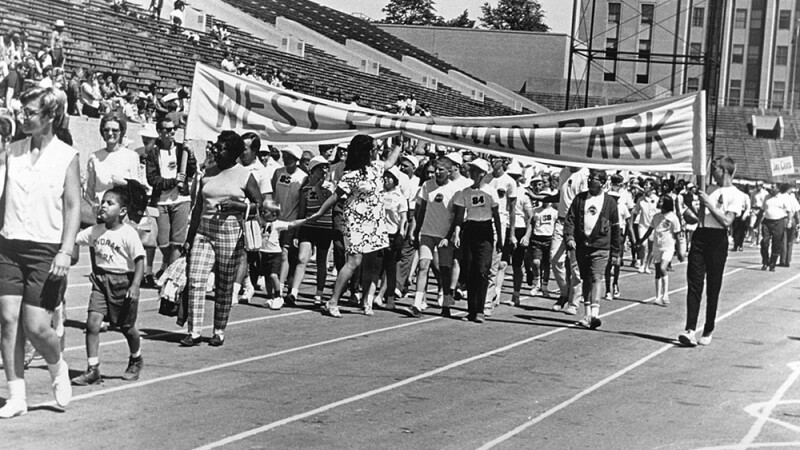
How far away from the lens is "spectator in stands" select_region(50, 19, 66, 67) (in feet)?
84.7

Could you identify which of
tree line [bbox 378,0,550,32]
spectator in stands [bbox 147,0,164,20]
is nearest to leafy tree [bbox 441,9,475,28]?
tree line [bbox 378,0,550,32]

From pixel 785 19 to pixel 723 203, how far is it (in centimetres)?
9454

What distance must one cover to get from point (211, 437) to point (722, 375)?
226 inches

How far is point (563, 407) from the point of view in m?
9.37

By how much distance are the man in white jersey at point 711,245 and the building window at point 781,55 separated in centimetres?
9196

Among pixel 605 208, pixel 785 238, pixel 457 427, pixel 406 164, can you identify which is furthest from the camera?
pixel 785 238

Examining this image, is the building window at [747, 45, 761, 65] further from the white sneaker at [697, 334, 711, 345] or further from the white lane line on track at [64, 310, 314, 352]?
the white lane line on track at [64, 310, 314, 352]

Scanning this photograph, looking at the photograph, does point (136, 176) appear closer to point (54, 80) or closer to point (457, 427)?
point (457, 427)

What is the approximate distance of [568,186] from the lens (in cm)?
1734

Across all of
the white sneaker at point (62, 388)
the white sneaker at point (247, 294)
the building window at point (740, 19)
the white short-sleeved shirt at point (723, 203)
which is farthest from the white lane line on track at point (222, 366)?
the building window at point (740, 19)

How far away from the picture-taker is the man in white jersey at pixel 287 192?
15.1 metres

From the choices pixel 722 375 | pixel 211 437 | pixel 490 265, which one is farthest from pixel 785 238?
pixel 211 437

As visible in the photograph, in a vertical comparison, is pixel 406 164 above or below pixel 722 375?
above

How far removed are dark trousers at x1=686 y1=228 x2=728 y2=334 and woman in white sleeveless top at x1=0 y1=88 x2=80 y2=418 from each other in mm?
7835
